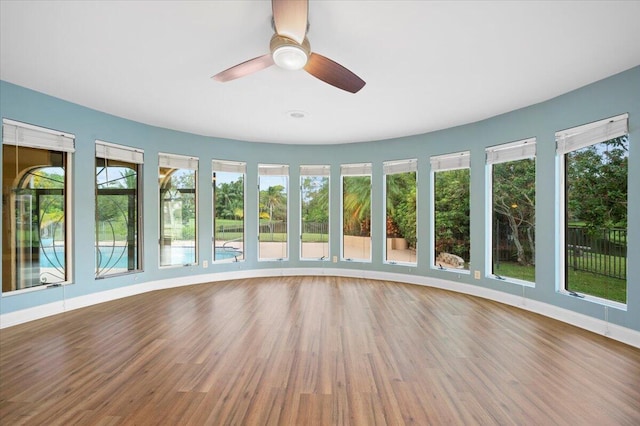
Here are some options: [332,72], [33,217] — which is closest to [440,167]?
[332,72]

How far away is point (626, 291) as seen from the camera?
300 centimetres

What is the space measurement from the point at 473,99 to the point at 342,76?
2105mm

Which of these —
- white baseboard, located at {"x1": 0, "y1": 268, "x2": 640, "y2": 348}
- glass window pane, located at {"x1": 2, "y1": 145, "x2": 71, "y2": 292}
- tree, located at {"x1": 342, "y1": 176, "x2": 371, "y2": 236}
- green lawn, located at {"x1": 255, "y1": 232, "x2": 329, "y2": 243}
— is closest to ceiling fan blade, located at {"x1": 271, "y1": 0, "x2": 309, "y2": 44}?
glass window pane, located at {"x1": 2, "y1": 145, "x2": 71, "y2": 292}

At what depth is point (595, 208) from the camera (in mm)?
3361

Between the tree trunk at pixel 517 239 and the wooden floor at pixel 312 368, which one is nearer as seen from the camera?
the wooden floor at pixel 312 368

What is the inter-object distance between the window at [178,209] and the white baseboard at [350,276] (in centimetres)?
47

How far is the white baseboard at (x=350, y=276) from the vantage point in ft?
10.3

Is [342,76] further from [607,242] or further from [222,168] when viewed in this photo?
[222,168]

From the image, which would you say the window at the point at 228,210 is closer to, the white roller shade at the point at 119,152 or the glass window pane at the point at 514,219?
the white roller shade at the point at 119,152

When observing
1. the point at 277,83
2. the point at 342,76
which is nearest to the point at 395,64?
the point at 342,76

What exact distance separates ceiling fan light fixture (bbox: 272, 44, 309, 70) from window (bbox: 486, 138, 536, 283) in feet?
11.3

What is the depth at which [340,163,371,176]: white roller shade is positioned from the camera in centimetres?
589

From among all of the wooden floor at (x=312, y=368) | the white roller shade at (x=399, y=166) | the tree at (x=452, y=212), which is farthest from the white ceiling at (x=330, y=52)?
the wooden floor at (x=312, y=368)

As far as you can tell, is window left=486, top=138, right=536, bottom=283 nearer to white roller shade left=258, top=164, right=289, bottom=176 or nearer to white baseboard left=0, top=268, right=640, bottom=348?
white baseboard left=0, top=268, right=640, bottom=348
